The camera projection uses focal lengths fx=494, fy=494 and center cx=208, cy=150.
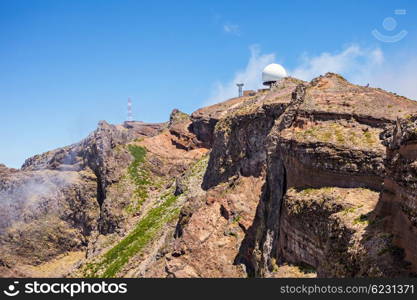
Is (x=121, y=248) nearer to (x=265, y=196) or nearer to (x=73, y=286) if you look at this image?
(x=265, y=196)

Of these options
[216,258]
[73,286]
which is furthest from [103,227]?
[73,286]

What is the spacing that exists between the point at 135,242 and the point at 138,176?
23560 millimetres

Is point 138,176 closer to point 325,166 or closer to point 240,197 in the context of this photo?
point 240,197

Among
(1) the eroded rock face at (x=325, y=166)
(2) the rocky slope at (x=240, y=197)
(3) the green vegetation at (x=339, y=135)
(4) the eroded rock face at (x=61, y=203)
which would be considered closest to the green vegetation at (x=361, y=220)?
(2) the rocky slope at (x=240, y=197)

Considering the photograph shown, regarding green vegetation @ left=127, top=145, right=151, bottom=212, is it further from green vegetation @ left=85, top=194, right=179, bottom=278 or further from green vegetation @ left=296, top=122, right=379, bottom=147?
green vegetation @ left=296, top=122, right=379, bottom=147

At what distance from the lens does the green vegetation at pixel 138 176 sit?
88625mm

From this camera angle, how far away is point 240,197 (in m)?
53.2

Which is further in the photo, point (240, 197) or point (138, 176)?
point (138, 176)

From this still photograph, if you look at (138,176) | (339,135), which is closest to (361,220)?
(339,135)

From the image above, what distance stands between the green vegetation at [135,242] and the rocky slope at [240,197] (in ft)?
1.13

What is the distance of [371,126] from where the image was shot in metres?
36.4

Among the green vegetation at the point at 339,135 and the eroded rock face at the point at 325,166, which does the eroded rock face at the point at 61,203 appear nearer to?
the eroded rock face at the point at 325,166

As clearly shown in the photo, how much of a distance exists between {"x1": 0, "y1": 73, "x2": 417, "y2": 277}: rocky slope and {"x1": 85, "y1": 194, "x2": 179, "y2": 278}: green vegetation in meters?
0.34

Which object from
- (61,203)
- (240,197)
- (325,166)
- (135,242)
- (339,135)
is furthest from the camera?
(61,203)
